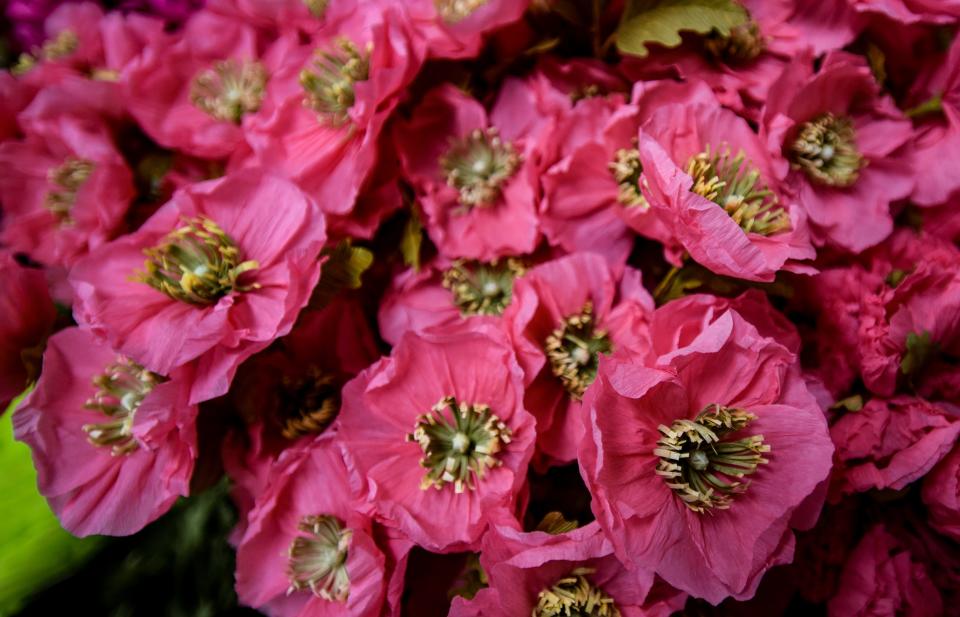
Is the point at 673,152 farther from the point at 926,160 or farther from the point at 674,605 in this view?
the point at 674,605

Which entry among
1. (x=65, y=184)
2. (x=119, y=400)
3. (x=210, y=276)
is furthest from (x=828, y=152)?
(x=65, y=184)

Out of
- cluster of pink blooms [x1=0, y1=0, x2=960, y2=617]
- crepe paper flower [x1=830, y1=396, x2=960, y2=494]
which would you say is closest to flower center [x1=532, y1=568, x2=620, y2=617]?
cluster of pink blooms [x1=0, y1=0, x2=960, y2=617]

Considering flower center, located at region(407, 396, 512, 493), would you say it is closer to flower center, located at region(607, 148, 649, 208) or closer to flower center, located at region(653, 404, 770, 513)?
flower center, located at region(653, 404, 770, 513)

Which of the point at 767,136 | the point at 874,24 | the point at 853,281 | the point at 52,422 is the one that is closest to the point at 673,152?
the point at 767,136

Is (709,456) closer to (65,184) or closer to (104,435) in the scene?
(104,435)

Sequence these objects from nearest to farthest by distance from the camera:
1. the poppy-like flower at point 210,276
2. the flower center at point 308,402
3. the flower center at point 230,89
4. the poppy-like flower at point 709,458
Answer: the poppy-like flower at point 709,458
the poppy-like flower at point 210,276
the flower center at point 308,402
the flower center at point 230,89

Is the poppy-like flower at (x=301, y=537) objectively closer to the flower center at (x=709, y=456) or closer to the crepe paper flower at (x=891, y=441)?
the flower center at (x=709, y=456)

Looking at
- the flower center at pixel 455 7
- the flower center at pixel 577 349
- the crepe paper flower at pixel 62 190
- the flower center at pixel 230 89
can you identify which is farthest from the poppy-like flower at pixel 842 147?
the crepe paper flower at pixel 62 190
